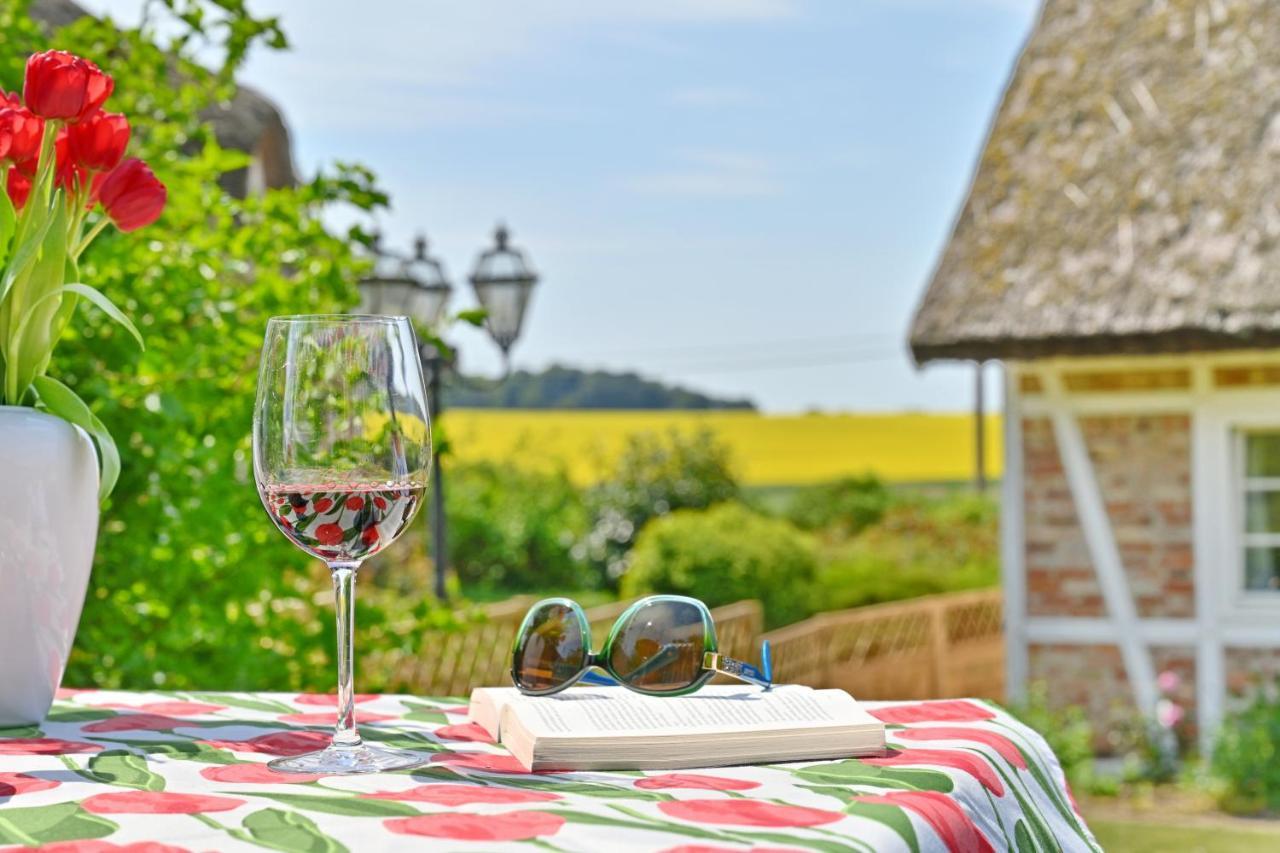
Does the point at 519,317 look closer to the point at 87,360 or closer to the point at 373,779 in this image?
the point at 87,360

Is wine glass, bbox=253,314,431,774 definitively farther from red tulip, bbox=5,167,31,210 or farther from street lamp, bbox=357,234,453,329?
street lamp, bbox=357,234,453,329

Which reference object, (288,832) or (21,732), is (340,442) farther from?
(21,732)

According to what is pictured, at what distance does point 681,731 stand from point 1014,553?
25.7 feet

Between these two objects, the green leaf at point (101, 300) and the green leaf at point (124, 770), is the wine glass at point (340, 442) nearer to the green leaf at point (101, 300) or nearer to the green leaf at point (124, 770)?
the green leaf at point (124, 770)

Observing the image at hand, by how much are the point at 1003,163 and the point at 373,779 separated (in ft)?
28.9

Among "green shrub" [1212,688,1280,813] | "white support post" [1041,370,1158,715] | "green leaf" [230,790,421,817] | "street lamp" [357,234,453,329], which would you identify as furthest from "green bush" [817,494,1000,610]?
"green leaf" [230,790,421,817]

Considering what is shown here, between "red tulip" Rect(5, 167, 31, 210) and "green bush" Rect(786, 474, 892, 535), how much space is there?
20.6m

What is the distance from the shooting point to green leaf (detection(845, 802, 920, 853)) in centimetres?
111

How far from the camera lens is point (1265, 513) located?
8.55 meters

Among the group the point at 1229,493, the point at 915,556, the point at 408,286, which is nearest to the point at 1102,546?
the point at 1229,493

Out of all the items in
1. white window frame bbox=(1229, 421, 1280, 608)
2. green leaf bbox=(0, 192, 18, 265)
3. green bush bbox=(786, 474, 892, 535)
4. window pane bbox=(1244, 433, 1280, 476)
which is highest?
green leaf bbox=(0, 192, 18, 265)

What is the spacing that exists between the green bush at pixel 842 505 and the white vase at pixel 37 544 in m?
20.6

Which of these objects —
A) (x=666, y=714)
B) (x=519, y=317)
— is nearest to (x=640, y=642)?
(x=666, y=714)

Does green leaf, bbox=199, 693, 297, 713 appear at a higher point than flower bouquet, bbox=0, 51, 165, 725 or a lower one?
lower
